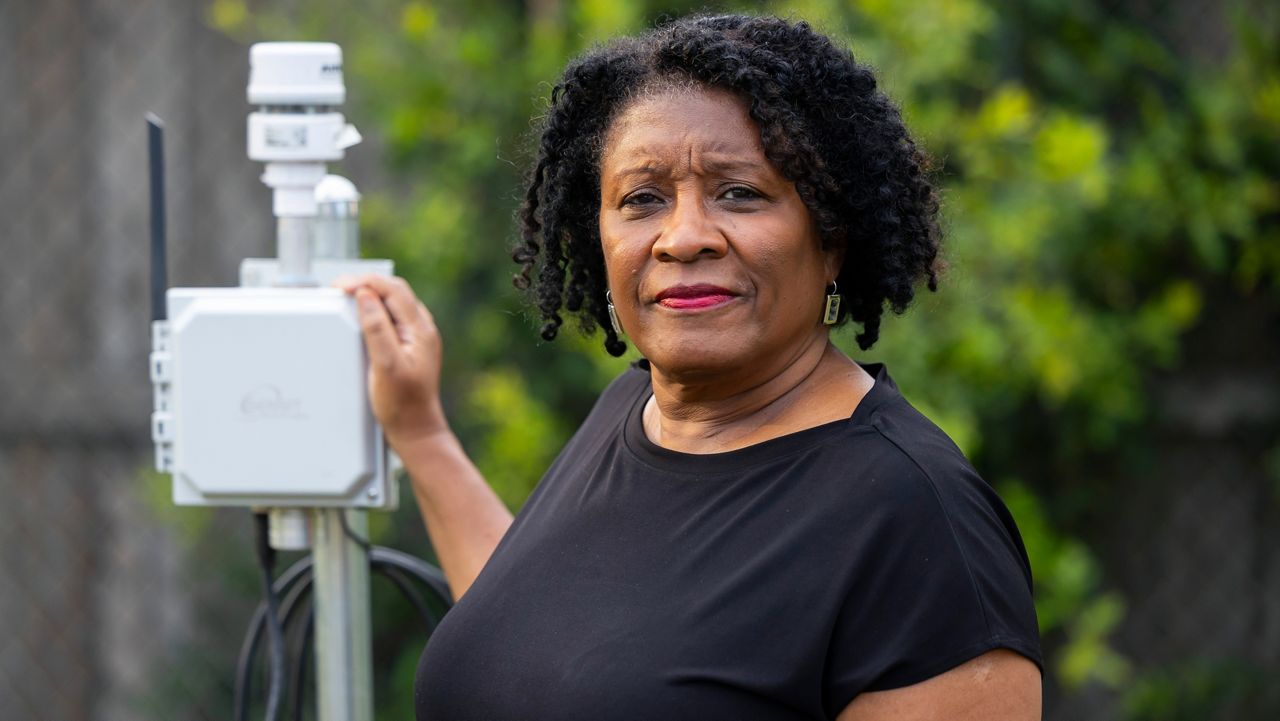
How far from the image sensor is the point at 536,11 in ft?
11.6

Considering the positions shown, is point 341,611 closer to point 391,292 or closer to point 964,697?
point 391,292

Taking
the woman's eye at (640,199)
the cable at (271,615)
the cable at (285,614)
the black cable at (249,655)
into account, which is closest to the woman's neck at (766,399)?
the woman's eye at (640,199)

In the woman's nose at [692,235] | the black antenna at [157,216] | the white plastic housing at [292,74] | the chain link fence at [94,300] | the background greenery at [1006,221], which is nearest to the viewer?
the woman's nose at [692,235]

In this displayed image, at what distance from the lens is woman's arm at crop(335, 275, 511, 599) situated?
1.98 m

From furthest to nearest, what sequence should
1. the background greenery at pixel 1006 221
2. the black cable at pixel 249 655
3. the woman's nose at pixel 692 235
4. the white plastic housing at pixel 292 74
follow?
the background greenery at pixel 1006 221
the black cable at pixel 249 655
the white plastic housing at pixel 292 74
the woman's nose at pixel 692 235

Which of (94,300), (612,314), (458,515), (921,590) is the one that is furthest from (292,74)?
(94,300)

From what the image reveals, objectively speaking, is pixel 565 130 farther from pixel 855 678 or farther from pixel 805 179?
pixel 855 678

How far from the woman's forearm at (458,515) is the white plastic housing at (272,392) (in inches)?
5.7

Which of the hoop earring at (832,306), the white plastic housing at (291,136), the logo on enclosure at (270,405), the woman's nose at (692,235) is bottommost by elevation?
the logo on enclosure at (270,405)

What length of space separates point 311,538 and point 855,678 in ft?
3.05

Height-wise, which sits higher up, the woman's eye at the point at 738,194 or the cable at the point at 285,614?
the woman's eye at the point at 738,194

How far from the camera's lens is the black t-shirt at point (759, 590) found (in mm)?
1444

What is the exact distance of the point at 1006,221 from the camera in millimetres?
2980

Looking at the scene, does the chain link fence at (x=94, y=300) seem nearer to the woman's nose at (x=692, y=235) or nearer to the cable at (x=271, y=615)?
the cable at (x=271, y=615)
